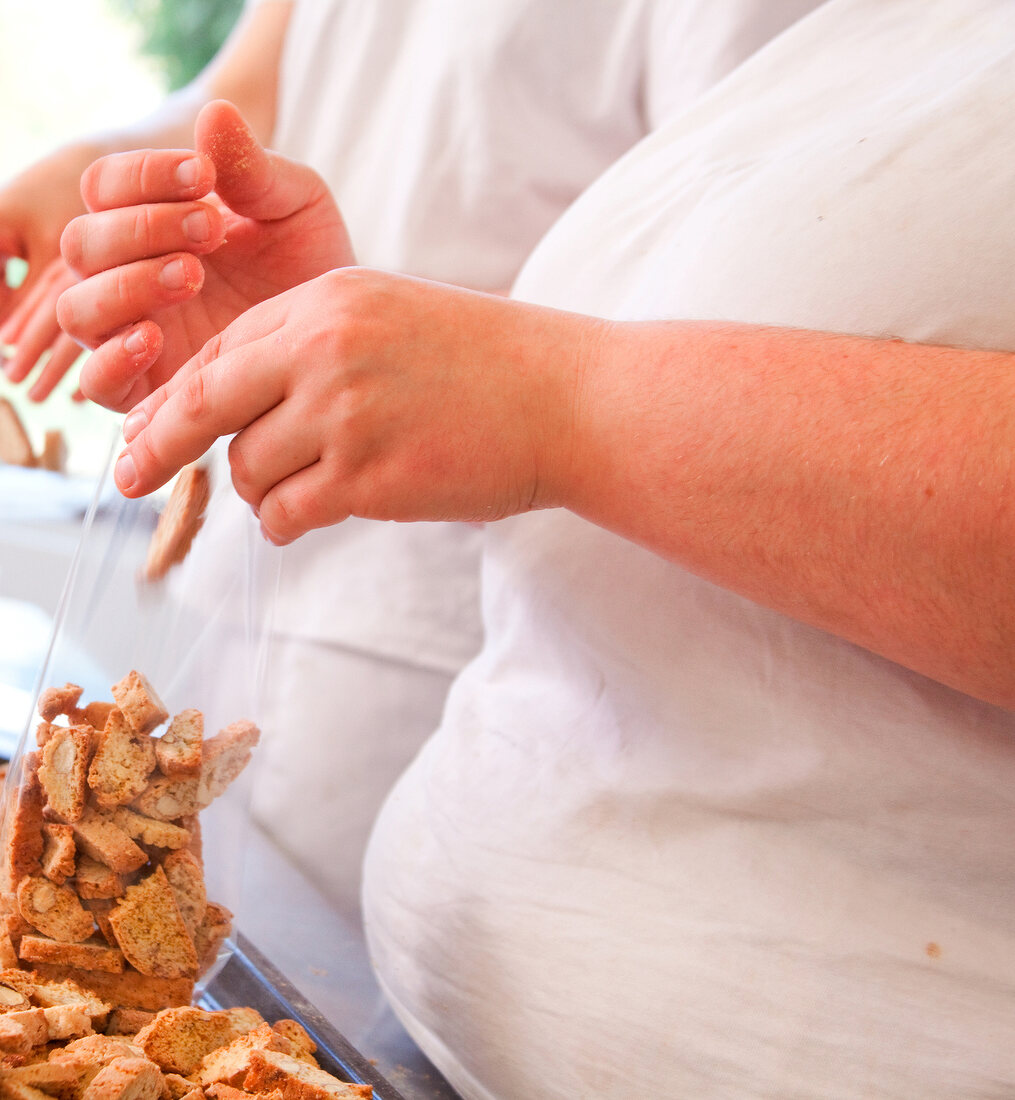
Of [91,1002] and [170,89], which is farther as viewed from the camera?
[170,89]

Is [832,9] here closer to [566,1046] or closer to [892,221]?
[892,221]

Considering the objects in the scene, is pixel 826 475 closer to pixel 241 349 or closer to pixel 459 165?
pixel 241 349

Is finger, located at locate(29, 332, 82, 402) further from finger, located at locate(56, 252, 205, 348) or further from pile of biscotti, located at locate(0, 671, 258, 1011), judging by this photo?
pile of biscotti, located at locate(0, 671, 258, 1011)

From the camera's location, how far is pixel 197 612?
49cm

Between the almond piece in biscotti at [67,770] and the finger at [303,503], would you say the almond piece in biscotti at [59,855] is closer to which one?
the almond piece in biscotti at [67,770]

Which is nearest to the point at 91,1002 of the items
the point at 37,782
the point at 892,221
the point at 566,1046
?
the point at 37,782

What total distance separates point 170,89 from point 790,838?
2.50 metres

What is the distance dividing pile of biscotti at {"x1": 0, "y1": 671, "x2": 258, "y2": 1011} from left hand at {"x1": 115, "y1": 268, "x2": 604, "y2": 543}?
105mm

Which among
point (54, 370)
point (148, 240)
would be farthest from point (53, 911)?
point (54, 370)

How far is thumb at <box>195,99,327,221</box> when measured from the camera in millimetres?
497

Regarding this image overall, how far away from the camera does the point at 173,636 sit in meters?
0.48

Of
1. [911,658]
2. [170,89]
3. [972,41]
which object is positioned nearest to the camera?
[911,658]

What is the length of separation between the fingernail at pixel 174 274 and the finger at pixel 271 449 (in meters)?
0.12

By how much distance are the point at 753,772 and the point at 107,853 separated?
29 centimetres
